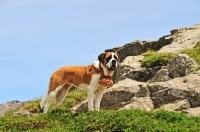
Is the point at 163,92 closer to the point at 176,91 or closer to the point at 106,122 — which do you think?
the point at 176,91

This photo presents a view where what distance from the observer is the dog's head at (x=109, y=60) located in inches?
608

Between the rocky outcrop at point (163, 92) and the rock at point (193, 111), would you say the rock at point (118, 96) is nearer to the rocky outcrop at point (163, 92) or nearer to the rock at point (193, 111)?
the rocky outcrop at point (163, 92)

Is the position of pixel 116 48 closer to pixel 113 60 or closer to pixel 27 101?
pixel 27 101

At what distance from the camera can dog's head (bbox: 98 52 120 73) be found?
1545 centimetres

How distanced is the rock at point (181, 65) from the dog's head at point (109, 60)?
8058mm

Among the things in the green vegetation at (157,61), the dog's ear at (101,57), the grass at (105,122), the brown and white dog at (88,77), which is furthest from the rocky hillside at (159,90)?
the grass at (105,122)

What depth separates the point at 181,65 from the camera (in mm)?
23172

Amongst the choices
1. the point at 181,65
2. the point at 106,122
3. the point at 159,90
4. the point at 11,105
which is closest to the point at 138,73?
the point at 181,65

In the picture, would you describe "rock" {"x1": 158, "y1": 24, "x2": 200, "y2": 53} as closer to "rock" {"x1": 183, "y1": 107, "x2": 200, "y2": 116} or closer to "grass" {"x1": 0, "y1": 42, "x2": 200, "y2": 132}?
"rock" {"x1": 183, "y1": 107, "x2": 200, "y2": 116}

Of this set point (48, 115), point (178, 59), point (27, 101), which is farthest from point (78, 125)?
point (27, 101)

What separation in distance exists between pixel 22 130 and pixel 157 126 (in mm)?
4861

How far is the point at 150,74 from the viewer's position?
25.9m

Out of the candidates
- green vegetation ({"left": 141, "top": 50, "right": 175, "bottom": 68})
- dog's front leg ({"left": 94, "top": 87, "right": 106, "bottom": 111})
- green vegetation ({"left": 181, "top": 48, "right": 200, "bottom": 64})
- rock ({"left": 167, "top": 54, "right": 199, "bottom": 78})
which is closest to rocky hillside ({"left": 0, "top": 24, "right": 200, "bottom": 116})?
rock ({"left": 167, "top": 54, "right": 199, "bottom": 78})

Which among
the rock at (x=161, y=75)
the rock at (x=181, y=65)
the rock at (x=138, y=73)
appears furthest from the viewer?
the rock at (x=138, y=73)
